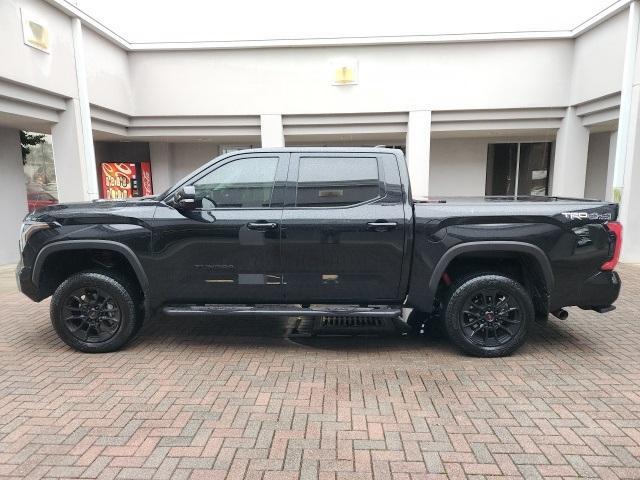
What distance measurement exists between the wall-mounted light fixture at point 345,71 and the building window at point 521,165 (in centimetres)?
495

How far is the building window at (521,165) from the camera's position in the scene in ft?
41.4

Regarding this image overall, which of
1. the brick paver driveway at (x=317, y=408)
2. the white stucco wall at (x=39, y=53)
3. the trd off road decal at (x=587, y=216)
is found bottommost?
the brick paver driveway at (x=317, y=408)

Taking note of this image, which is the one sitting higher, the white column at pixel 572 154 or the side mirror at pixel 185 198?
the white column at pixel 572 154

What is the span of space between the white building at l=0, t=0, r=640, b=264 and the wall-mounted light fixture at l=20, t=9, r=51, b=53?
777 mm

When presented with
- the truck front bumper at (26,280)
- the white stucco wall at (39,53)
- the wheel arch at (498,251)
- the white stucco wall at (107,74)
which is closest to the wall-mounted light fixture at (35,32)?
the white stucco wall at (39,53)

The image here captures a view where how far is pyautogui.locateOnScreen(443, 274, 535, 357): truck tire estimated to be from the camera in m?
4.07

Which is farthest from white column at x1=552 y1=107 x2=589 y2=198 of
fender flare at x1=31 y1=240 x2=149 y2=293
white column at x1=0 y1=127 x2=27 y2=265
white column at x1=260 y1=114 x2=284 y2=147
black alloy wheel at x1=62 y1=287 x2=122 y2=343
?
white column at x1=0 y1=127 x2=27 y2=265

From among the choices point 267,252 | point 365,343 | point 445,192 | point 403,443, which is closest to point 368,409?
point 403,443

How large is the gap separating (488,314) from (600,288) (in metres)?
1.03

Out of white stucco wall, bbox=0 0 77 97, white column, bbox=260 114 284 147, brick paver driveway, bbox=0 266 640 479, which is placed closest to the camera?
brick paver driveway, bbox=0 266 640 479

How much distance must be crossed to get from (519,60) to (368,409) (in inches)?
386

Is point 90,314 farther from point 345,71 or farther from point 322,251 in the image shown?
point 345,71

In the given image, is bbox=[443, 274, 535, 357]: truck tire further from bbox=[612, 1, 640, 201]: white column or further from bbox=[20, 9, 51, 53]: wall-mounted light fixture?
bbox=[20, 9, 51, 53]: wall-mounted light fixture

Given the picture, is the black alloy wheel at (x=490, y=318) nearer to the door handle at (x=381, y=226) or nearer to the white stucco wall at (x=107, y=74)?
the door handle at (x=381, y=226)
